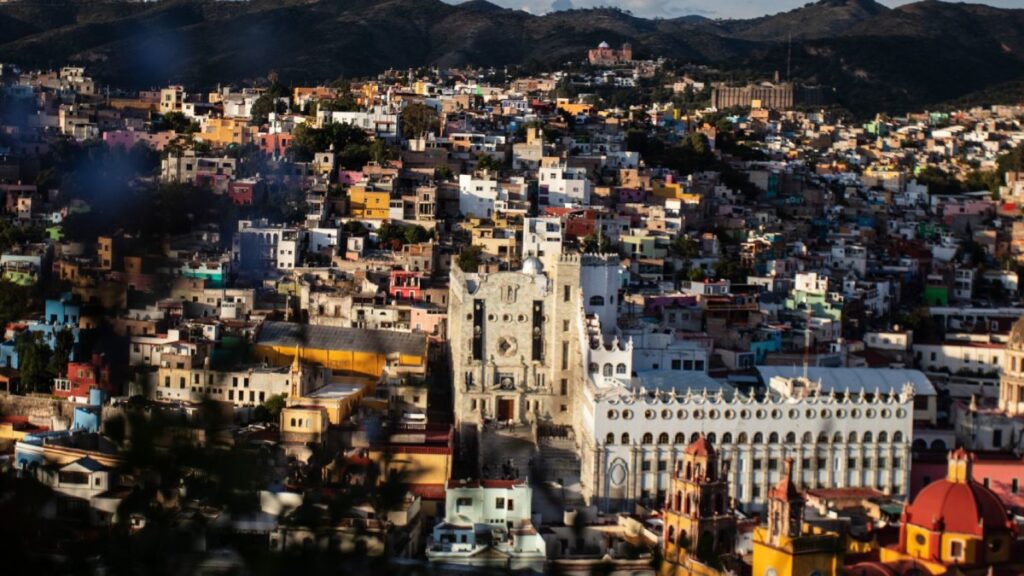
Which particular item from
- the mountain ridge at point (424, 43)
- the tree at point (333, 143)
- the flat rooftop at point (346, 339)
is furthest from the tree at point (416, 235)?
the mountain ridge at point (424, 43)

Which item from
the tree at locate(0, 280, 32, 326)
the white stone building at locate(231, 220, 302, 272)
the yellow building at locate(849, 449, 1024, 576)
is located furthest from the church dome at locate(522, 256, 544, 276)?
the tree at locate(0, 280, 32, 326)

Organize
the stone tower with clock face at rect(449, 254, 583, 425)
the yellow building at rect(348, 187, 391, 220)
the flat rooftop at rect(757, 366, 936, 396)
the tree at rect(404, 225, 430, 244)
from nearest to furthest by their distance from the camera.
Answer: the stone tower with clock face at rect(449, 254, 583, 425), the flat rooftop at rect(757, 366, 936, 396), the tree at rect(404, 225, 430, 244), the yellow building at rect(348, 187, 391, 220)

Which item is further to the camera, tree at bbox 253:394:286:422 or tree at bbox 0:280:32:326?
tree at bbox 253:394:286:422

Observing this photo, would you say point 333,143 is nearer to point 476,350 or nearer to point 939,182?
point 476,350

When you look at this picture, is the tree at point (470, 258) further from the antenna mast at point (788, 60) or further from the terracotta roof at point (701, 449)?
the antenna mast at point (788, 60)

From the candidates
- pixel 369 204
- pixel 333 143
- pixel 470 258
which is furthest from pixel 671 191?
pixel 470 258

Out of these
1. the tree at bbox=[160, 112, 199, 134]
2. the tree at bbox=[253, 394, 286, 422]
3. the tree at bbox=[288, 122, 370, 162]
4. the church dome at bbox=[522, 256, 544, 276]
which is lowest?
the tree at bbox=[253, 394, 286, 422]

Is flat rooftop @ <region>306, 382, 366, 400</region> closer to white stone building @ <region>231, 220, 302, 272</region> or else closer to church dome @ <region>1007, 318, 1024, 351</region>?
white stone building @ <region>231, 220, 302, 272</region>
